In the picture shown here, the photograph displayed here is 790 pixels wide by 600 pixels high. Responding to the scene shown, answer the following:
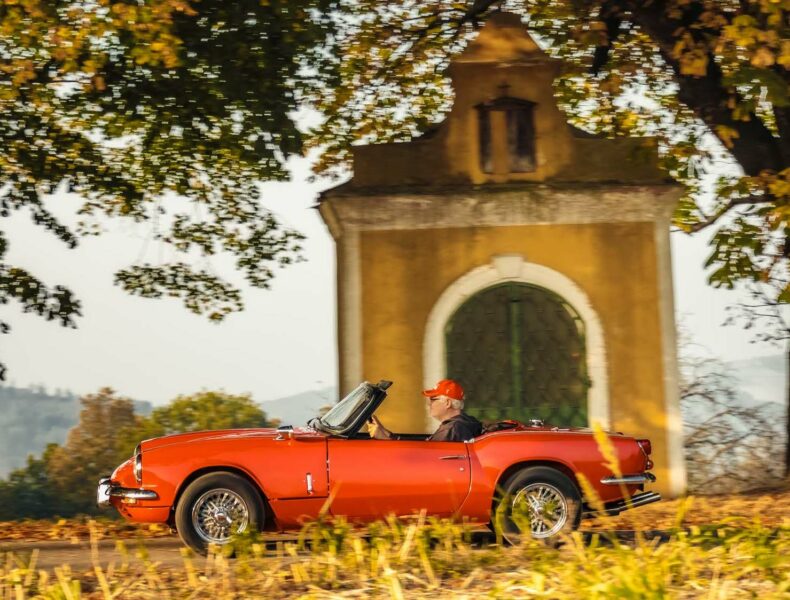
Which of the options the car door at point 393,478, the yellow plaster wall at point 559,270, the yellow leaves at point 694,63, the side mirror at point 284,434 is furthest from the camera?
the yellow plaster wall at point 559,270

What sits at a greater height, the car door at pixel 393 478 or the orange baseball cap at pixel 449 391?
the orange baseball cap at pixel 449 391

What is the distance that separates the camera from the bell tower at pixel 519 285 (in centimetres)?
1539

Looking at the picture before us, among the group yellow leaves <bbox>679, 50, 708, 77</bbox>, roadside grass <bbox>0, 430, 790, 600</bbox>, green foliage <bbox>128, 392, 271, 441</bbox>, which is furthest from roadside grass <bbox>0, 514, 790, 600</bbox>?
green foliage <bbox>128, 392, 271, 441</bbox>

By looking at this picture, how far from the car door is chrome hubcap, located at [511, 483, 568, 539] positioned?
21.6 inches

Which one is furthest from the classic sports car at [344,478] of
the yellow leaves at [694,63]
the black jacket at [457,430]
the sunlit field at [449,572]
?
the yellow leaves at [694,63]

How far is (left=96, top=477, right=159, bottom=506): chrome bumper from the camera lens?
9.78 metres

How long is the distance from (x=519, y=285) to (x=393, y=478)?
6.08 metres

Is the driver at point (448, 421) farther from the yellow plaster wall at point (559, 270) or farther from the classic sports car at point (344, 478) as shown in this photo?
the yellow plaster wall at point (559, 270)

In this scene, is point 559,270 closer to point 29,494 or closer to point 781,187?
point 781,187

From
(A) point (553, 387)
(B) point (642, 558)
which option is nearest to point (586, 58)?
(A) point (553, 387)

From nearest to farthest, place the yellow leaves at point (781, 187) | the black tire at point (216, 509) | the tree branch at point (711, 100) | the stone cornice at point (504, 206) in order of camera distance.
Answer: the black tire at point (216, 509) < the yellow leaves at point (781, 187) < the tree branch at point (711, 100) < the stone cornice at point (504, 206)

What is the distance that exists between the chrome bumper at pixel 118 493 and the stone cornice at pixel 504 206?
6.09 m

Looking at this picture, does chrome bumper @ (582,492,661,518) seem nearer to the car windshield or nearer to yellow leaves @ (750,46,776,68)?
the car windshield

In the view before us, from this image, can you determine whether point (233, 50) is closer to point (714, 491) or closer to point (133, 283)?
point (133, 283)
